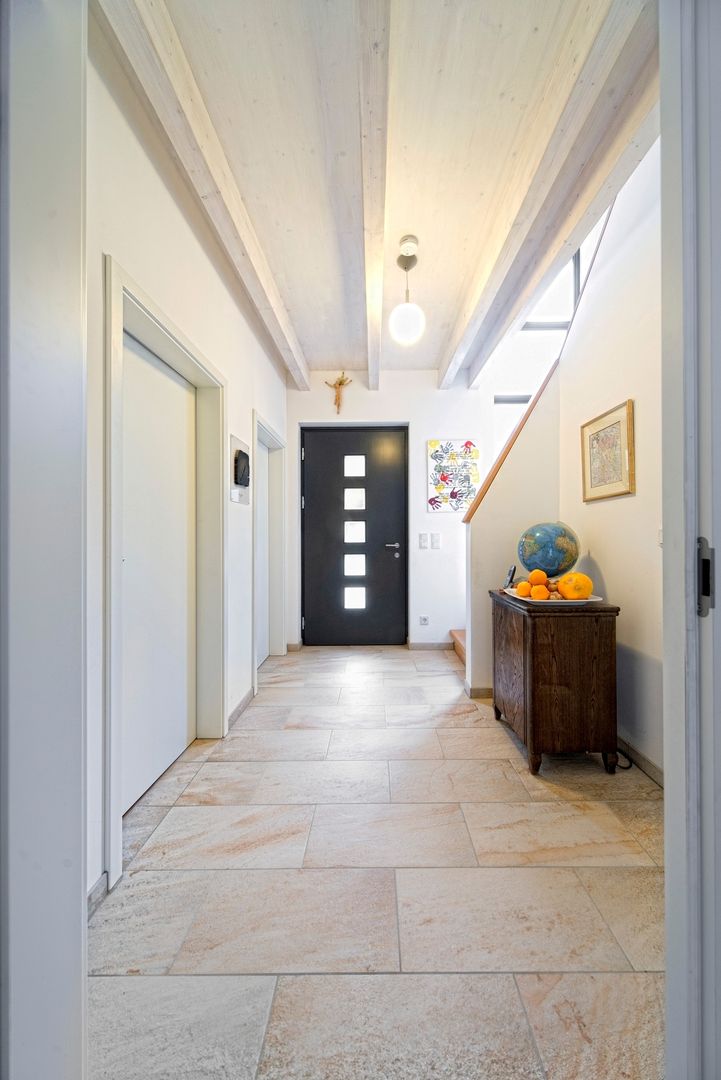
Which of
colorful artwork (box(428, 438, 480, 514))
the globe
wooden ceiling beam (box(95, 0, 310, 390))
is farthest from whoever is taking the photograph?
colorful artwork (box(428, 438, 480, 514))

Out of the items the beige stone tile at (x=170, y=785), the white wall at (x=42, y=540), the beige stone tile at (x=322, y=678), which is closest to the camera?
the white wall at (x=42, y=540)

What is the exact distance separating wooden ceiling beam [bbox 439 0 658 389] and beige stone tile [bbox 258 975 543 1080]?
98.7 inches

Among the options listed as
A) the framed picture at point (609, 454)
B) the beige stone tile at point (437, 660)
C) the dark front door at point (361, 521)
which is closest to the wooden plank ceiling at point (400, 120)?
the framed picture at point (609, 454)

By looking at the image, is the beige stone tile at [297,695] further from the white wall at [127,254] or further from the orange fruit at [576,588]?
the orange fruit at [576,588]

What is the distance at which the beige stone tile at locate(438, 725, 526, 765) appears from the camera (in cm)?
246

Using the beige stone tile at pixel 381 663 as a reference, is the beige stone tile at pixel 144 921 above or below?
below

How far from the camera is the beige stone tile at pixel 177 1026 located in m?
1.03

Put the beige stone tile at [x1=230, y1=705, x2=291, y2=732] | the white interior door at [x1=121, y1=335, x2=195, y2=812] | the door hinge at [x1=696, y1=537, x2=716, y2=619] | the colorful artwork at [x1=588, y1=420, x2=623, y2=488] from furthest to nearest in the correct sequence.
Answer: the beige stone tile at [x1=230, y1=705, x2=291, y2=732] → the colorful artwork at [x1=588, y1=420, x2=623, y2=488] → the white interior door at [x1=121, y1=335, x2=195, y2=812] → the door hinge at [x1=696, y1=537, x2=716, y2=619]

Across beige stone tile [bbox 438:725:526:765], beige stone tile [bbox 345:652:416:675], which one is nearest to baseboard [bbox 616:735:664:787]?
beige stone tile [bbox 438:725:526:765]

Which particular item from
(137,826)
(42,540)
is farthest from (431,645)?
(42,540)

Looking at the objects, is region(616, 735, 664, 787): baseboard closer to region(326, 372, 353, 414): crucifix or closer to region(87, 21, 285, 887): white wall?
region(87, 21, 285, 887): white wall

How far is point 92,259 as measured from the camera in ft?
4.75

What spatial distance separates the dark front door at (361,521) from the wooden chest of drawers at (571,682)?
106 inches

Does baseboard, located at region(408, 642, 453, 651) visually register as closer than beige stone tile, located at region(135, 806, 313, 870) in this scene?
No
